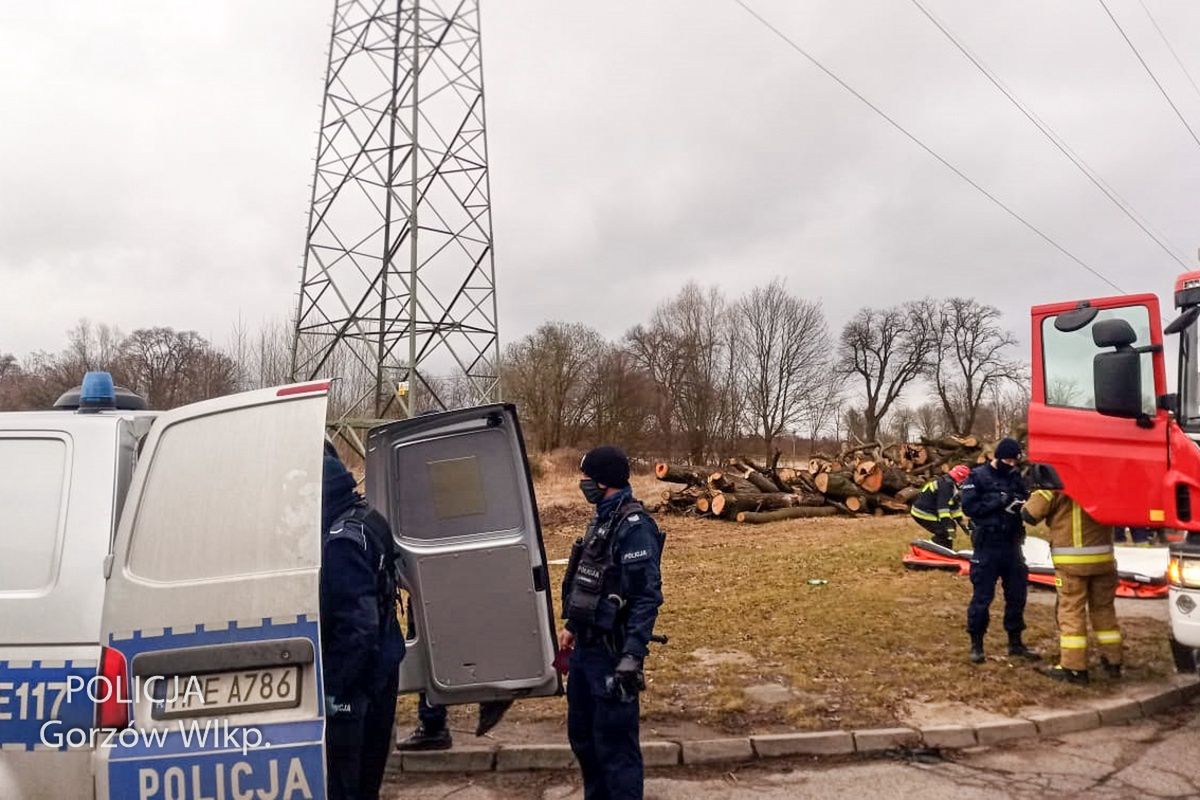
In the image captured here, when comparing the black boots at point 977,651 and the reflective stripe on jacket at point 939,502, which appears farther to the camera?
the reflective stripe on jacket at point 939,502

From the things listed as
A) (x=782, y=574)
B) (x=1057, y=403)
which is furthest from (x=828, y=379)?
(x=1057, y=403)

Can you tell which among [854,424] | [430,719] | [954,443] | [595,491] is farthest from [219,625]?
[854,424]

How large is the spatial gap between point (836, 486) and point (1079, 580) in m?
14.6

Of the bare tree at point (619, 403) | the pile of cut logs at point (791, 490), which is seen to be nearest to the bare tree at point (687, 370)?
Result: the bare tree at point (619, 403)

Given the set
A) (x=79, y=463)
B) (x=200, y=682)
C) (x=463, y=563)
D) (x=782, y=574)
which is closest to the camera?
(x=200, y=682)

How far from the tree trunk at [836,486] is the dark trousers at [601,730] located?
57.4ft

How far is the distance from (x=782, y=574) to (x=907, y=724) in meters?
6.20

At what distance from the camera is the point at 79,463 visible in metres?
3.01

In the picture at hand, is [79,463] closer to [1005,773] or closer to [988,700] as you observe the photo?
[1005,773]

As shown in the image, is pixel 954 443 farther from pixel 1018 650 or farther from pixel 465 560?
pixel 465 560

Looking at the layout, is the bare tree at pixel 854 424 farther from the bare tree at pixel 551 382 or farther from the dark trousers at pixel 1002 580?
the dark trousers at pixel 1002 580

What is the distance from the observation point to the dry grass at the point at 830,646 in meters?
5.82

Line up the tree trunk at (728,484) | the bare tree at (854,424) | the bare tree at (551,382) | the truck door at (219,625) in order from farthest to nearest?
the bare tree at (854,424)
the bare tree at (551,382)
the tree trunk at (728,484)
the truck door at (219,625)

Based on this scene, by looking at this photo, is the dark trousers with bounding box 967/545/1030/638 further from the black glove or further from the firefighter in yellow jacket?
the black glove
